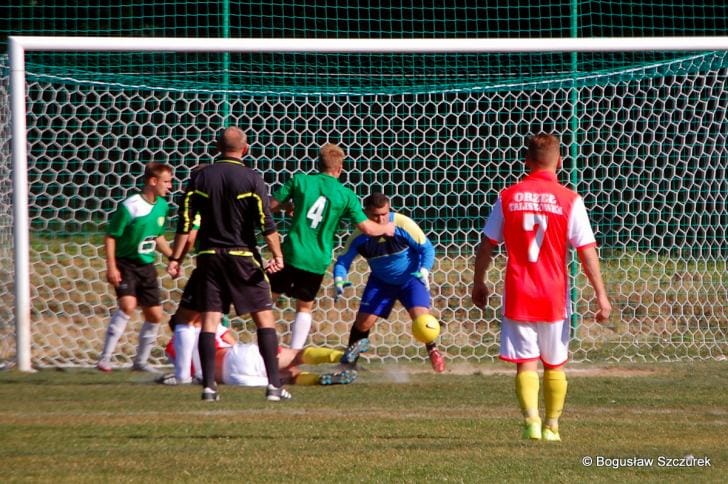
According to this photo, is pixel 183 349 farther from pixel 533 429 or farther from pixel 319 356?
pixel 533 429

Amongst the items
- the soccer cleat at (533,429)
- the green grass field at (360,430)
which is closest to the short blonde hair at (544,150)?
the soccer cleat at (533,429)

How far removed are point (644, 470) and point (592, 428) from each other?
4.02ft

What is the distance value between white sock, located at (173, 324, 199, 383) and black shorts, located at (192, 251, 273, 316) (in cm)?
92

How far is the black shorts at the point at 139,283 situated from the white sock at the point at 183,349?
833mm

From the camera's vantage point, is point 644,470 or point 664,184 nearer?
point 644,470

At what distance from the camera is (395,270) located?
29.2ft

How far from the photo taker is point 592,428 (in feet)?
20.7

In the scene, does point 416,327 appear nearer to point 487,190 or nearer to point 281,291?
point 281,291

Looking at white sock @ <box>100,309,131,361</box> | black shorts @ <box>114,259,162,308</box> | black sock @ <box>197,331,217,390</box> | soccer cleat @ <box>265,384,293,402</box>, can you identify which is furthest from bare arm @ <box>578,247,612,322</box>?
white sock @ <box>100,309,131,361</box>

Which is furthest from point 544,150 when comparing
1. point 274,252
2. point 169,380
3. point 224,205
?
point 169,380

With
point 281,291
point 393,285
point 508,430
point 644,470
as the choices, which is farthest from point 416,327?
point 644,470

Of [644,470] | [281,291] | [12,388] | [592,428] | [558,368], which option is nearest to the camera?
→ [644,470]

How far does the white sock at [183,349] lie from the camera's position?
8.10m

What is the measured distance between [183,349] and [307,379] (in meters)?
0.86
